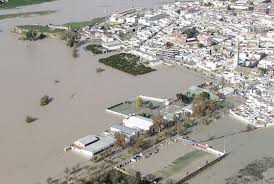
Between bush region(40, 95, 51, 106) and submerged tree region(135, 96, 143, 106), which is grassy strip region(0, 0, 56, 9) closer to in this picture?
bush region(40, 95, 51, 106)

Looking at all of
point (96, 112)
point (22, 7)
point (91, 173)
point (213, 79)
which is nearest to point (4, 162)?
point (91, 173)

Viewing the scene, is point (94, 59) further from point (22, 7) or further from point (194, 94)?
point (22, 7)

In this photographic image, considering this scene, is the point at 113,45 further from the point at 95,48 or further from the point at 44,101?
the point at 44,101

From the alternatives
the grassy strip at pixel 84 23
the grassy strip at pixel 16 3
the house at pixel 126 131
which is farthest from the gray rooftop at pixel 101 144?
the grassy strip at pixel 16 3

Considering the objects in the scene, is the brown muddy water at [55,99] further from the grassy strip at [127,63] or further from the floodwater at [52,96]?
the grassy strip at [127,63]

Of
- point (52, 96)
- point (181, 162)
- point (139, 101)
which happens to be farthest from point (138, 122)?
point (52, 96)
